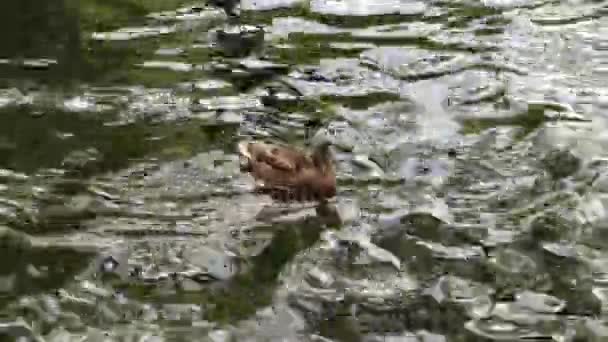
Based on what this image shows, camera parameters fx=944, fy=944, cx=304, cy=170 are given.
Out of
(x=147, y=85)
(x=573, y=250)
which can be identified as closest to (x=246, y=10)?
(x=147, y=85)

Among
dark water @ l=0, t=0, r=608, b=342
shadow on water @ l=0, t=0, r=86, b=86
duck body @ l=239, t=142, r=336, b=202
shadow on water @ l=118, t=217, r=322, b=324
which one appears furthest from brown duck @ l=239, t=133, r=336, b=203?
shadow on water @ l=0, t=0, r=86, b=86

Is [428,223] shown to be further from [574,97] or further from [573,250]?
[574,97]

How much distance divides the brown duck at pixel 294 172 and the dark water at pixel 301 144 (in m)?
0.10

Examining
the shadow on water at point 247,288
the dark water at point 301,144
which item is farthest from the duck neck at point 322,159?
the shadow on water at point 247,288

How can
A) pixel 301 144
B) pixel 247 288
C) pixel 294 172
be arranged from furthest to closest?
pixel 301 144 < pixel 294 172 < pixel 247 288

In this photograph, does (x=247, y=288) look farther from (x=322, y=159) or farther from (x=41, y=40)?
(x=41, y=40)

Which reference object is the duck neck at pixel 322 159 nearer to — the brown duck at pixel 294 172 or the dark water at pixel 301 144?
the brown duck at pixel 294 172

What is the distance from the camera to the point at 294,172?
4598 millimetres

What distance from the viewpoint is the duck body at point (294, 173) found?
4605 millimetres

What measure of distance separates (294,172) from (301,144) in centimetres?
69

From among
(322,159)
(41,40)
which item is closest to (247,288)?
(322,159)

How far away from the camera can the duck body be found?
4605 mm

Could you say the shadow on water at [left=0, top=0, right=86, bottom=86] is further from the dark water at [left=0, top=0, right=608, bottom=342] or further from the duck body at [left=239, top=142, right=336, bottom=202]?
the duck body at [left=239, top=142, right=336, bottom=202]

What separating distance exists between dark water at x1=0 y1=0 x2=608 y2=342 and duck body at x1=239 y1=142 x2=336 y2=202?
105 mm
